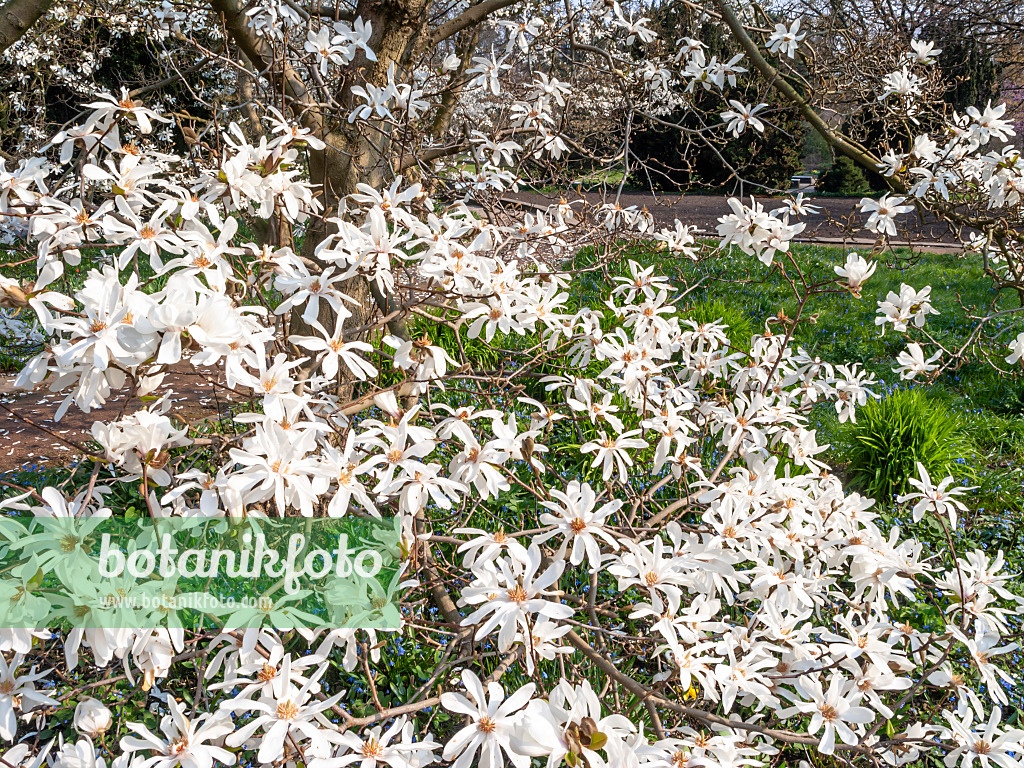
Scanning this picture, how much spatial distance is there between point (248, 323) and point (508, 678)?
1.29 meters

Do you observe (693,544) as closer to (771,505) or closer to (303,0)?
(771,505)

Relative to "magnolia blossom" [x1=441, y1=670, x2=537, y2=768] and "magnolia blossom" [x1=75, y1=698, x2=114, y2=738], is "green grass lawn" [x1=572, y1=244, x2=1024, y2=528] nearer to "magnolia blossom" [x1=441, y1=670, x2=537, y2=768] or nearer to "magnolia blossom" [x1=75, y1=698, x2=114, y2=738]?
"magnolia blossom" [x1=441, y1=670, x2=537, y2=768]

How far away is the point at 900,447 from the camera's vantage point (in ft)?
10.3

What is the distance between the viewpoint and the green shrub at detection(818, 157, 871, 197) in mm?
14820

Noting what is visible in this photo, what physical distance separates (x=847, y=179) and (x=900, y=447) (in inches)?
547

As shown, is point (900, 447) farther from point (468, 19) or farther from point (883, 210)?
point (468, 19)

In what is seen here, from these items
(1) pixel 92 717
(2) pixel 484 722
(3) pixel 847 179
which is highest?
(2) pixel 484 722

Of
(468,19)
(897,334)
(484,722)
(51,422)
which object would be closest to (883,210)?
(468,19)

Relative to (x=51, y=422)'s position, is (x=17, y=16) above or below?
above

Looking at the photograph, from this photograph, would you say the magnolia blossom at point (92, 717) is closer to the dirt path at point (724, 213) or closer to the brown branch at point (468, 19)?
the brown branch at point (468, 19)

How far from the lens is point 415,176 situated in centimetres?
301

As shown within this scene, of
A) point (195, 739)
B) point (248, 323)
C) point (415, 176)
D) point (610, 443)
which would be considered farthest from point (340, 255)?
point (415, 176)

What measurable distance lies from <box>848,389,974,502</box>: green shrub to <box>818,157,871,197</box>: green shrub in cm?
1317

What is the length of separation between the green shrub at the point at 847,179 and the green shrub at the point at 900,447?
13.2 m
